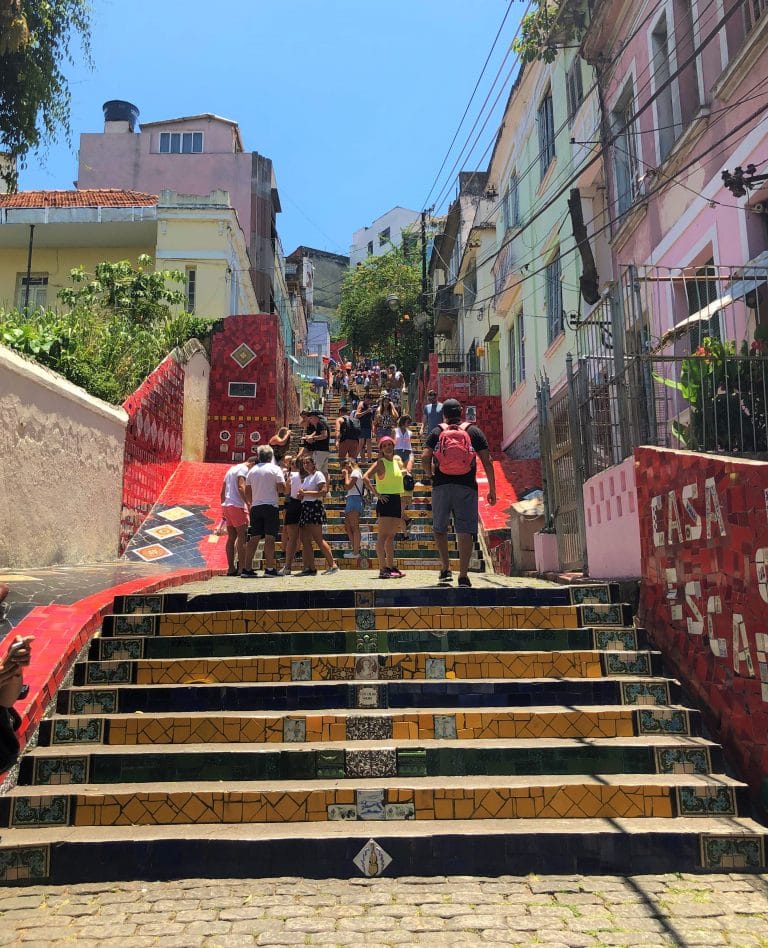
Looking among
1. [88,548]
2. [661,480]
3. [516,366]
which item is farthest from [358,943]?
[516,366]

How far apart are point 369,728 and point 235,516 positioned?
4927 millimetres

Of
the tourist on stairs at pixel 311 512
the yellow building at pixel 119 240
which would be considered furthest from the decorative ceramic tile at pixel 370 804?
the yellow building at pixel 119 240

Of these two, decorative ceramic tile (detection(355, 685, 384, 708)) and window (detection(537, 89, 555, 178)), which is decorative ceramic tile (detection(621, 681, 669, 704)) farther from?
window (detection(537, 89, 555, 178))

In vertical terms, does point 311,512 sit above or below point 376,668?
above

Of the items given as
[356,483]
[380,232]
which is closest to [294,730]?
[356,483]

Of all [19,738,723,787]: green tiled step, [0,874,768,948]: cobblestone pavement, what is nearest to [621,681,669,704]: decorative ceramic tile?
[19,738,723,787]: green tiled step

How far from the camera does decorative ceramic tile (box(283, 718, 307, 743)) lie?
16.0 ft

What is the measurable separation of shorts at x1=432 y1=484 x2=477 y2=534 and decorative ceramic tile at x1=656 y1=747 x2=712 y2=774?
2.78m

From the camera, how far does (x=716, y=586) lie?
496cm

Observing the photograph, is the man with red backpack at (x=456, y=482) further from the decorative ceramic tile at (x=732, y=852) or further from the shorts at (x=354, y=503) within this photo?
the decorative ceramic tile at (x=732, y=852)

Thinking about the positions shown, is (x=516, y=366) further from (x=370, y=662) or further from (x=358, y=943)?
(x=358, y=943)

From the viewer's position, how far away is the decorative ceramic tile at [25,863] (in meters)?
3.96

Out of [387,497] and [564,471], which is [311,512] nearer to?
[387,497]

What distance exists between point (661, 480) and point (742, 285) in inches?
93.3
